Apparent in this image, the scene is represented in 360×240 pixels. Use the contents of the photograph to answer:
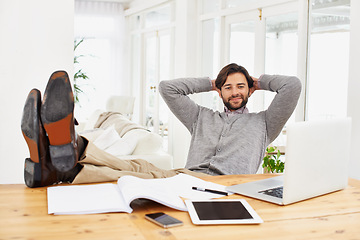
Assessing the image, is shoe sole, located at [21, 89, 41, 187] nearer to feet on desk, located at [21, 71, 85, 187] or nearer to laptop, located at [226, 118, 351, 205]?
feet on desk, located at [21, 71, 85, 187]

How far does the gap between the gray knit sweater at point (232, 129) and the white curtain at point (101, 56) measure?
5755 millimetres

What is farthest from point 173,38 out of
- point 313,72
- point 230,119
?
point 230,119

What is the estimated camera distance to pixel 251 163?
86.9 inches

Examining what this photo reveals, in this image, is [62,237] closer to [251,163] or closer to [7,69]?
[251,163]

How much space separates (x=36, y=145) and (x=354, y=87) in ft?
8.08

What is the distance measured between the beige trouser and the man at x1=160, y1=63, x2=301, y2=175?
48 centimetres

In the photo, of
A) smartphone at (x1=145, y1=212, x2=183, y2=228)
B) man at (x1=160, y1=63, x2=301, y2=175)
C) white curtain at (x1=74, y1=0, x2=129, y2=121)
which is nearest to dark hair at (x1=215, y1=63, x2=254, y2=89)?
man at (x1=160, y1=63, x2=301, y2=175)

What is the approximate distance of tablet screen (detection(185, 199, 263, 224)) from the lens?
3.56 ft

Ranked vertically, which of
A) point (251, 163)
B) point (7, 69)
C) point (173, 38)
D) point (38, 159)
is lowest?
point (251, 163)

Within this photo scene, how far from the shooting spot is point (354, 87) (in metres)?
3.09

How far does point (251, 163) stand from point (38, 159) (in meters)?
1.17

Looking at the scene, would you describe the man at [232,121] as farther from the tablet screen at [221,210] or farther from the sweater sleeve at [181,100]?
the tablet screen at [221,210]

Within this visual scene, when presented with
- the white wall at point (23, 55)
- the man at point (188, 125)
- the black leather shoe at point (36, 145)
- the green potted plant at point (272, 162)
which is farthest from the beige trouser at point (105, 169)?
the green potted plant at point (272, 162)

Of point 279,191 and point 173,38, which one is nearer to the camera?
point 279,191
